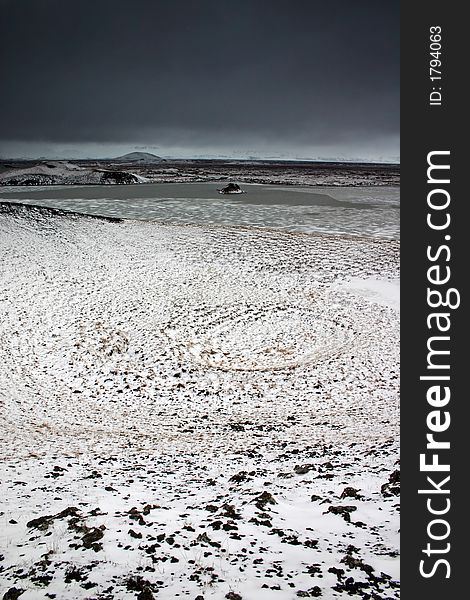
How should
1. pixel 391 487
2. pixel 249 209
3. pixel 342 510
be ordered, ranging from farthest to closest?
pixel 249 209 < pixel 391 487 < pixel 342 510

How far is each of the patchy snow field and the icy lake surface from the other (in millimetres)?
8349

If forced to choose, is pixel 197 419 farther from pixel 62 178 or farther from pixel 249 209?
pixel 62 178

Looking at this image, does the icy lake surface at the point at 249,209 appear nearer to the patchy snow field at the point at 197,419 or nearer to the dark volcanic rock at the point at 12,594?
the patchy snow field at the point at 197,419

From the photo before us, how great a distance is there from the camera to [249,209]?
1914 inches

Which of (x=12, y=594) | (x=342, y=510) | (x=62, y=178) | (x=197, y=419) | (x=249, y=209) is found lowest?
(x=197, y=419)

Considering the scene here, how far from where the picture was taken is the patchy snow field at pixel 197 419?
554 centimetres

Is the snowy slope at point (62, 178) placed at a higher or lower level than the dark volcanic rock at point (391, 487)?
higher

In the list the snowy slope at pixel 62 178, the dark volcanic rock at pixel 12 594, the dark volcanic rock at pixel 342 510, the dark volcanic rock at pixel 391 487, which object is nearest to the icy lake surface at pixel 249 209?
the snowy slope at pixel 62 178

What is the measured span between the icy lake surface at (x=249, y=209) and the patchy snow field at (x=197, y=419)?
8.35m

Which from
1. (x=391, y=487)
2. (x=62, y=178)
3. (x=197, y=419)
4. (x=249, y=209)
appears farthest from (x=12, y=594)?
(x=62, y=178)

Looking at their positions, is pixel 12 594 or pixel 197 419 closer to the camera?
pixel 12 594

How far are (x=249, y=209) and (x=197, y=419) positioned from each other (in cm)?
3781

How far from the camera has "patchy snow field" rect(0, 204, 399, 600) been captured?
554 cm

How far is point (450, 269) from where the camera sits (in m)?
4.66
